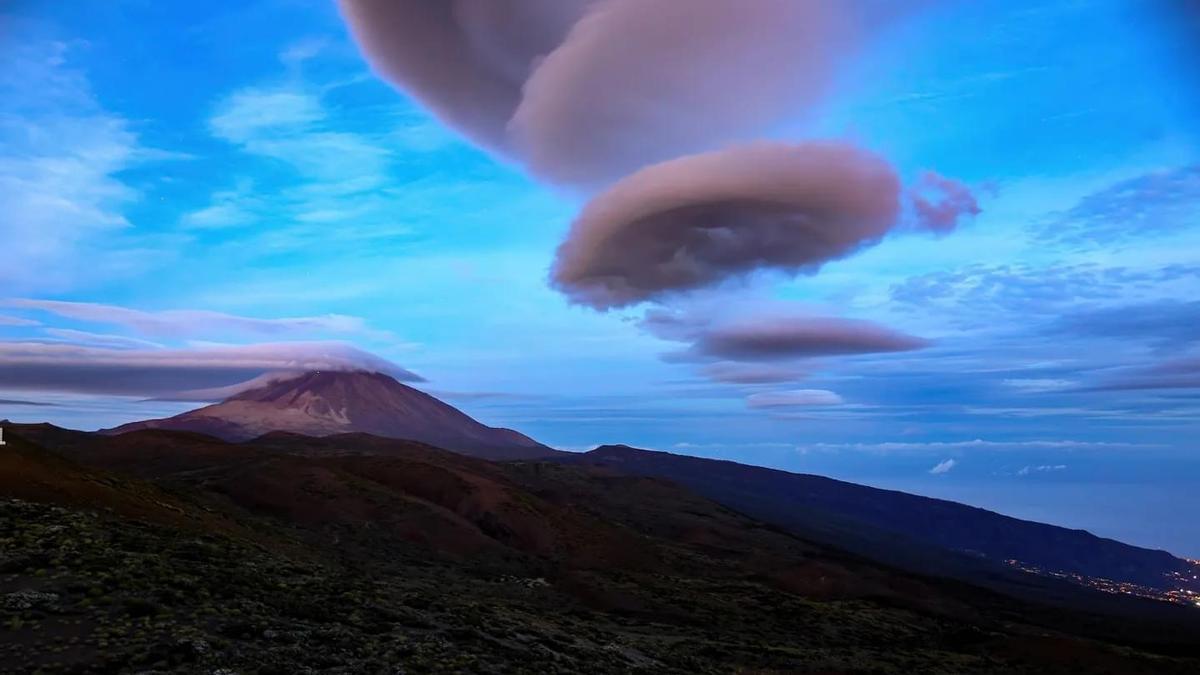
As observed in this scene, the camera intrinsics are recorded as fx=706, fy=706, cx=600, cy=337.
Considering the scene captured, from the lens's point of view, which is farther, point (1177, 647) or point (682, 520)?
point (682, 520)

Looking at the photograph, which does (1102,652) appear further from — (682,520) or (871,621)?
(682,520)

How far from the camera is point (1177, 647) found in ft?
276

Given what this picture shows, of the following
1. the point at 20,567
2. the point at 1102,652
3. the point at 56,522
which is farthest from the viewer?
the point at 1102,652

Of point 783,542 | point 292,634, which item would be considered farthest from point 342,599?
point 783,542

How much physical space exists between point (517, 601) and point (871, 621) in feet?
115

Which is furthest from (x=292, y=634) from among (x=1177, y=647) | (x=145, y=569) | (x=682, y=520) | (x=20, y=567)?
(x=682, y=520)

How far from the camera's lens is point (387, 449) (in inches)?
6038

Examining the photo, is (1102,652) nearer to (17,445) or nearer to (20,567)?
(20,567)

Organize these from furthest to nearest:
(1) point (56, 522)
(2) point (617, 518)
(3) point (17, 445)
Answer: (2) point (617, 518)
(3) point (17, 445)
(1) point (56, 522)

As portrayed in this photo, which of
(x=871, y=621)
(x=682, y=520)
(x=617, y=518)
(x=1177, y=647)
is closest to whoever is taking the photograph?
(x=871, y=621)

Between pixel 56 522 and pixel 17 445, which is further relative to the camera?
pixel 17 445

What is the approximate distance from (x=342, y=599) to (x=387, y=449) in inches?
5117

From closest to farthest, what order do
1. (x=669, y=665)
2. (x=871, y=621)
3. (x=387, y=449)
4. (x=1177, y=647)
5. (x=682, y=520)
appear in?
(x=669, y=665), (x=871, y=621), (x=1177, y=647), (x=682, y=520), (x=387, y=449)

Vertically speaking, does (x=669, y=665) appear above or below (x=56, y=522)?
below
